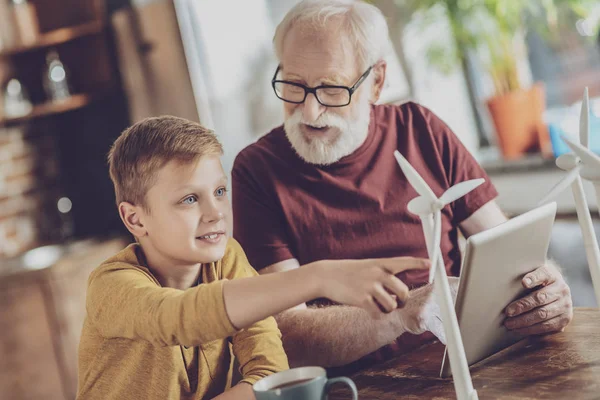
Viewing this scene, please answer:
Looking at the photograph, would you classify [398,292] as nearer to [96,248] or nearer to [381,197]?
[381,197]

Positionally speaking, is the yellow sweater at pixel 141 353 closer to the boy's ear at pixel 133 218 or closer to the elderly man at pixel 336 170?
the boy's ear at pixel 133 218

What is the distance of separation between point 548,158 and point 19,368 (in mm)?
2925

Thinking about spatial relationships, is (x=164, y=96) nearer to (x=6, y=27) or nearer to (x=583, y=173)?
(x=6, y=27)

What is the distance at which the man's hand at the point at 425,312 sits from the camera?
1475 millimetres

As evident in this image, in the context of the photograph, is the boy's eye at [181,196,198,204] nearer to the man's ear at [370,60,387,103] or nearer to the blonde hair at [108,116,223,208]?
the blonde hair at [108,116,223,208]

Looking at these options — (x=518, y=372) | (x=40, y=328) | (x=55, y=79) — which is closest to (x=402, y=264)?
(x=518, y=372)

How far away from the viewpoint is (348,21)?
6.44 ft

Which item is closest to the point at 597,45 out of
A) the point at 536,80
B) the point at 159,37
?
the point at 536,80

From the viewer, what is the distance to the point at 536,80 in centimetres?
446

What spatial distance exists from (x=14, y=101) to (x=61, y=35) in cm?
48

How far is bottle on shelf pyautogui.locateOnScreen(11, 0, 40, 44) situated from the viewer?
4.42m

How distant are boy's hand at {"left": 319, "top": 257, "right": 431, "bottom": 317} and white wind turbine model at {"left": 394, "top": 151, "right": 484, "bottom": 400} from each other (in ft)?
0.13

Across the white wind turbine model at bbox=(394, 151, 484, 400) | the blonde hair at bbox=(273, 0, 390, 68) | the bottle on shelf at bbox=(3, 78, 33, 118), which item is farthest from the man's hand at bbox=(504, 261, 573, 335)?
the bottle on shelf at bbox=(3, 78, 33, 118)

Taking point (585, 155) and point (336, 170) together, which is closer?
point (585, 155)
